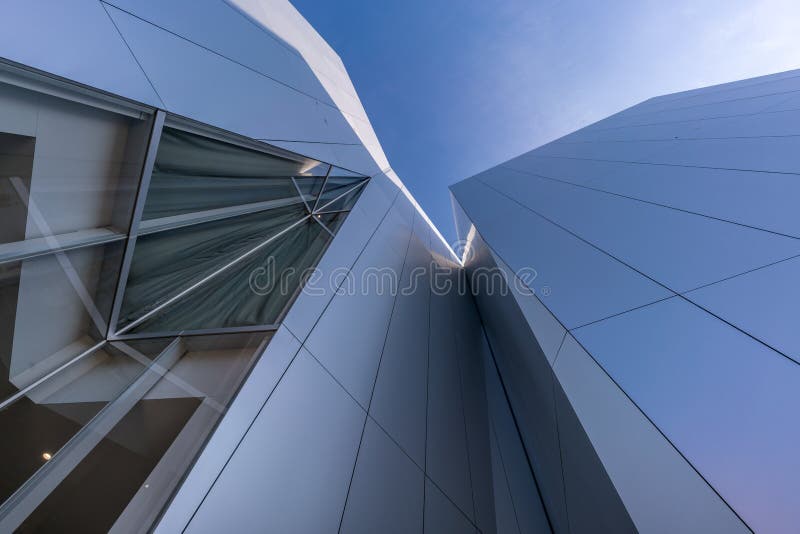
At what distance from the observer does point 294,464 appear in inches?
110

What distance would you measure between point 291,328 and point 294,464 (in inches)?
52.7

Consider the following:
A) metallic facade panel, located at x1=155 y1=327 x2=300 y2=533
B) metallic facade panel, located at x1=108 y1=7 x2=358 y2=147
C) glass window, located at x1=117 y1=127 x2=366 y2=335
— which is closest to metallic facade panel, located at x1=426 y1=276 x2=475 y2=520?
metallic facade panel, located at x1=155 y1=327 x2=300 y2=533

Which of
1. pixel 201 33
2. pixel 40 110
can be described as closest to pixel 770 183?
pixel 40 110

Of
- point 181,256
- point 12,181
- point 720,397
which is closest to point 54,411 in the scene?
point 12,181

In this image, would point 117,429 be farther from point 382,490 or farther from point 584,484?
point 584,484

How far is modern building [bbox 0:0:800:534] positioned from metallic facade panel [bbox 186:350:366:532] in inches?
0.8

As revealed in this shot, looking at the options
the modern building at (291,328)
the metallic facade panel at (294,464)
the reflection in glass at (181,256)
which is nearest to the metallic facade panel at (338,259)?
the modern building at (291,328)

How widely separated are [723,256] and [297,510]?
4.92 metres

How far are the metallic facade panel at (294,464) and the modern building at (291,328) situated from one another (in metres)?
0.02

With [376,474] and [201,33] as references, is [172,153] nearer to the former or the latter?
[201,33]

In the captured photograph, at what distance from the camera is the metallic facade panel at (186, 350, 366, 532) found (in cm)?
220

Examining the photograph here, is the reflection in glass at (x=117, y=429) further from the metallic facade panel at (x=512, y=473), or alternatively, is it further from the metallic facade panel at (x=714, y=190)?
the metallic facade panel at (x=512, y=473)

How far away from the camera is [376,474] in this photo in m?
3.64

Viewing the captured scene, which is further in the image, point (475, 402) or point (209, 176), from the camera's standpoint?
point (475, 402)
